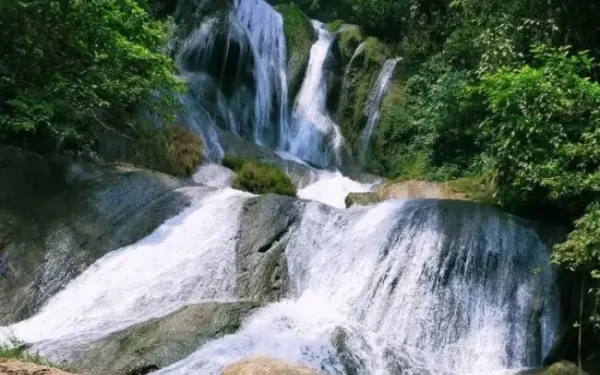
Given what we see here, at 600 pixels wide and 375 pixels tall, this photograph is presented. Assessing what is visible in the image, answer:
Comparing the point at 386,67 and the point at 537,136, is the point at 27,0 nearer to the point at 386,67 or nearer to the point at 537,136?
the point at 537,136

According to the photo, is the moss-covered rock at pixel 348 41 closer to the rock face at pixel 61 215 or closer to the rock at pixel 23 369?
the rock face at pixel 61 215

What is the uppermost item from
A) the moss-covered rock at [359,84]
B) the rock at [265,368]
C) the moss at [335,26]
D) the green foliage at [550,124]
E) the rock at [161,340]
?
the moss at [335,26]

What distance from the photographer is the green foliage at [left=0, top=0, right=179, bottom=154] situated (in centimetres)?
1064

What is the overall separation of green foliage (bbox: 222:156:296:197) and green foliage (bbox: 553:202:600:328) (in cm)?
811

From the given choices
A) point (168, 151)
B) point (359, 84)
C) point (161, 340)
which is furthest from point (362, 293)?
point (359, 84)

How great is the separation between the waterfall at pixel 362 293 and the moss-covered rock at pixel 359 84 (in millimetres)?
11418

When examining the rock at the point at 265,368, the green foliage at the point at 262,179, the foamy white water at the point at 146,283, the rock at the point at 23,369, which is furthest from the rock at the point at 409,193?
the rock at the point at 23,369

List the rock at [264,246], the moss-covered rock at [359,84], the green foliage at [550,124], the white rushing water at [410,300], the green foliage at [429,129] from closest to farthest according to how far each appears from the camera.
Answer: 1. the white rushing water at [410,300]
2. the green foliage at [550,124]
3. the rock at [264,246]
4. the green foliage at [429,129]
5. the moss-covered rock at [359,84]

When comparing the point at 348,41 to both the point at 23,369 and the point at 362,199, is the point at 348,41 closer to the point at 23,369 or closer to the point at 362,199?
the point at 362,199

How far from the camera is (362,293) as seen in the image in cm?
916

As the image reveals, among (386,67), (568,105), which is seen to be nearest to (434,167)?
(386,67)

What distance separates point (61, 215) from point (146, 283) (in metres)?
2.31

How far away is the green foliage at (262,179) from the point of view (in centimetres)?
1508

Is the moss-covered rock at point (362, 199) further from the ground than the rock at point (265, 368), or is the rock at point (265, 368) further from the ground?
the moss-covered rock at point (362, 199)
